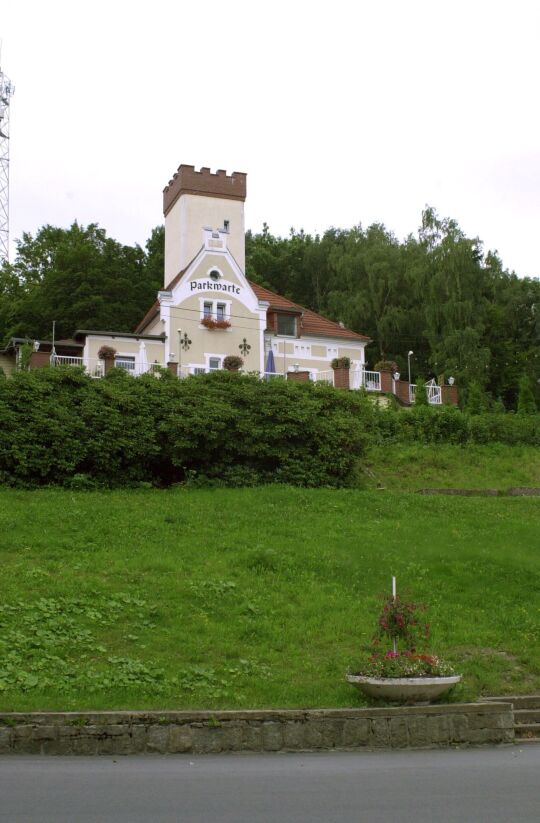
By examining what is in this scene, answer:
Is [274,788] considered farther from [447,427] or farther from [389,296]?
[389,296]

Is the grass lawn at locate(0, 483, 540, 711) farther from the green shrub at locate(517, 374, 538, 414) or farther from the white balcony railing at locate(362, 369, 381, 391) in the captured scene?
the white balcony railing at locate(362, 369, 381, 391)

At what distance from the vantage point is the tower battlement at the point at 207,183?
52.6m

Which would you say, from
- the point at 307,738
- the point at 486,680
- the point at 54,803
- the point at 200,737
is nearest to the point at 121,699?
the point at 200,737

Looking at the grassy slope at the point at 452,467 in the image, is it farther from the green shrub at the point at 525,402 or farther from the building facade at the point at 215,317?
the building facade at the point at 215,317

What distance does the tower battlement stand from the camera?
173 ft

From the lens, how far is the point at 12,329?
187ft

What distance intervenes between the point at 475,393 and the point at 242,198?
66.8 ft

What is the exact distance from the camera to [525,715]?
12.8 metres

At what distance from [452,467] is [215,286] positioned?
20.2 meters

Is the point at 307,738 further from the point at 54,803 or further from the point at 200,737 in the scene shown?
the point at 54,803

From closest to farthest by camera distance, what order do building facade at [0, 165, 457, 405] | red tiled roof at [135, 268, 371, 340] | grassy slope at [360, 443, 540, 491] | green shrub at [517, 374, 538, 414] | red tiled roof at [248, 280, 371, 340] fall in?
grassy slope at [360, 443, 540, 491]
green shrub at [517, 374, 538, 414]
building facade at [0, 165, 457, 405]
red tiled roof at [135, 268, 371, 340]
red tiled roof at [248, 280, 371, 340]

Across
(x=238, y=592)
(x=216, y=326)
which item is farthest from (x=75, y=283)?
(x=238, y=592)

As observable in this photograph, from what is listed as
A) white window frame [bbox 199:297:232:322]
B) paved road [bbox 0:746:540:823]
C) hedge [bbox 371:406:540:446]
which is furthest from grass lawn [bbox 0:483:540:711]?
white window frame [bbox 199:297:232:322]

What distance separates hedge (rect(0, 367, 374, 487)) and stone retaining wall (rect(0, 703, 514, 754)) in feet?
46.6
